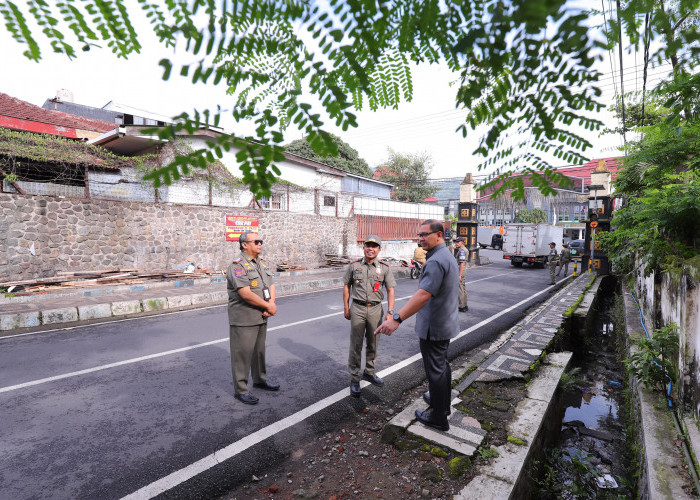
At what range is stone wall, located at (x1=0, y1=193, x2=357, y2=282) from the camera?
9141 millimetres

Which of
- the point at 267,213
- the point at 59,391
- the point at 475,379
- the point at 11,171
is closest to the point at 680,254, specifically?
the point at 475,379

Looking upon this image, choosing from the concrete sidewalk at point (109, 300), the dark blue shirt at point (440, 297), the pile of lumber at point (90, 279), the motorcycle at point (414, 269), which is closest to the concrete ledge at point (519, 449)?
the dark blue shirt at point (440, 297)

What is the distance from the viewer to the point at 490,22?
46.8 inches

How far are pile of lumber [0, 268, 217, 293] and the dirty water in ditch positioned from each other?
10.4 metres

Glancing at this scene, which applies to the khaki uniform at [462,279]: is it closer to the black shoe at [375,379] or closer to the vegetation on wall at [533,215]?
the black shoe at [375,379]

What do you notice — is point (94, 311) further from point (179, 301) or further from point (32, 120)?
point (32, 120)

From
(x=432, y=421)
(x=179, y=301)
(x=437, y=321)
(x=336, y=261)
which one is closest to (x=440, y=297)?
(x=437, y=321)

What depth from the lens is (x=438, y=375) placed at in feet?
10.4

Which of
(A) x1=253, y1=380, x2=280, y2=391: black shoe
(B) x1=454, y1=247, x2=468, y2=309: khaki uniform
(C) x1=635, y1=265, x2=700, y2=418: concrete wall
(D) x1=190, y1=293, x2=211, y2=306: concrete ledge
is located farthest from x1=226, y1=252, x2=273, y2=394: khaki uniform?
(D) x1=190, y1=293, x2=211, y2=306: concrete ledge

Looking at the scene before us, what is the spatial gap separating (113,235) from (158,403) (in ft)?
28.7

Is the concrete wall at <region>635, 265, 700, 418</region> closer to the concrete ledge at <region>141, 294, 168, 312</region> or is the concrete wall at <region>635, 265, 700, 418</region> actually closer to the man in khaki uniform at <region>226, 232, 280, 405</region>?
the man in khaki uniform at <region>226, 232, 280, 405</region>

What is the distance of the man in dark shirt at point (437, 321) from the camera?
10.3 feet

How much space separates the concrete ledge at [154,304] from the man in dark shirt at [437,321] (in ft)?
23.2

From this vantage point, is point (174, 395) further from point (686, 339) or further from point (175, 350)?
point (686, 339)
